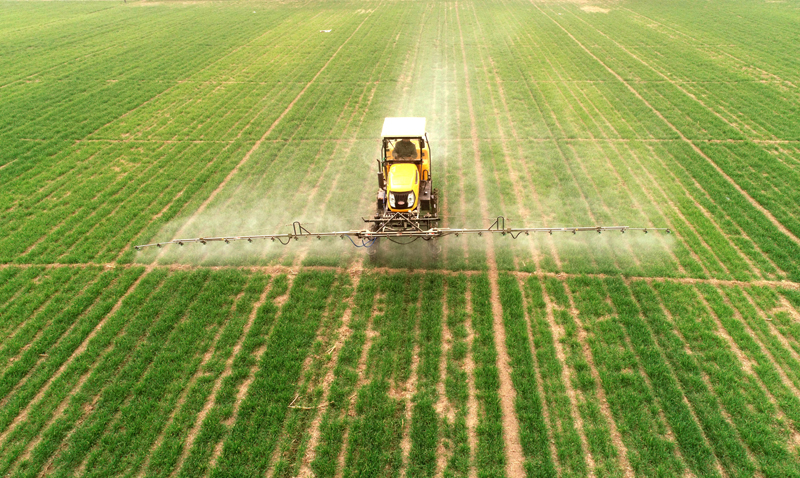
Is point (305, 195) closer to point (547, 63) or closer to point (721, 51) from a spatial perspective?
point (547, 63)

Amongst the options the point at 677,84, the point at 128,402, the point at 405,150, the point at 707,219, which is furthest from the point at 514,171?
the point at 677,84

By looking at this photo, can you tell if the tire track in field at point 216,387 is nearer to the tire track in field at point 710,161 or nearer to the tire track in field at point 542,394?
the tire track in field at point 542,394

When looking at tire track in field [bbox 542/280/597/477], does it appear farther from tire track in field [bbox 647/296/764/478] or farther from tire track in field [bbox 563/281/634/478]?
tire track in field [bbox 647/296/764/478]

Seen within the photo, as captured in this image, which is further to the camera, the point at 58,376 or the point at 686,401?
the point at 58,376

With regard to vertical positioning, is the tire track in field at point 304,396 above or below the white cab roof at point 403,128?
below

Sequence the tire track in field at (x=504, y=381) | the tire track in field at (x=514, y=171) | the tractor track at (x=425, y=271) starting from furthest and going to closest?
1. the tire track in field at (x=514, y=171)
2. the tractor track at (x=425, y=271)
3. the tire track in field at (x=504, y=381)

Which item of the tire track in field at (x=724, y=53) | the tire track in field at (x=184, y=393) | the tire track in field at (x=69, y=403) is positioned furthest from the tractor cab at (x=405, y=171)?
the tire track in field at (x=724, y=53)

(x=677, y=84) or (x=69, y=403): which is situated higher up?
(x=677, y=84)

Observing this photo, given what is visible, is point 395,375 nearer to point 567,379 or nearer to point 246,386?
point 246,386

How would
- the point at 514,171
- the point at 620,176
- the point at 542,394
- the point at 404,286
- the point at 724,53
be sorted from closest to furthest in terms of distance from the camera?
the point at 542,394, the point at 404,286, the point at 620,176, the point at 514,171, the point at 724,53
